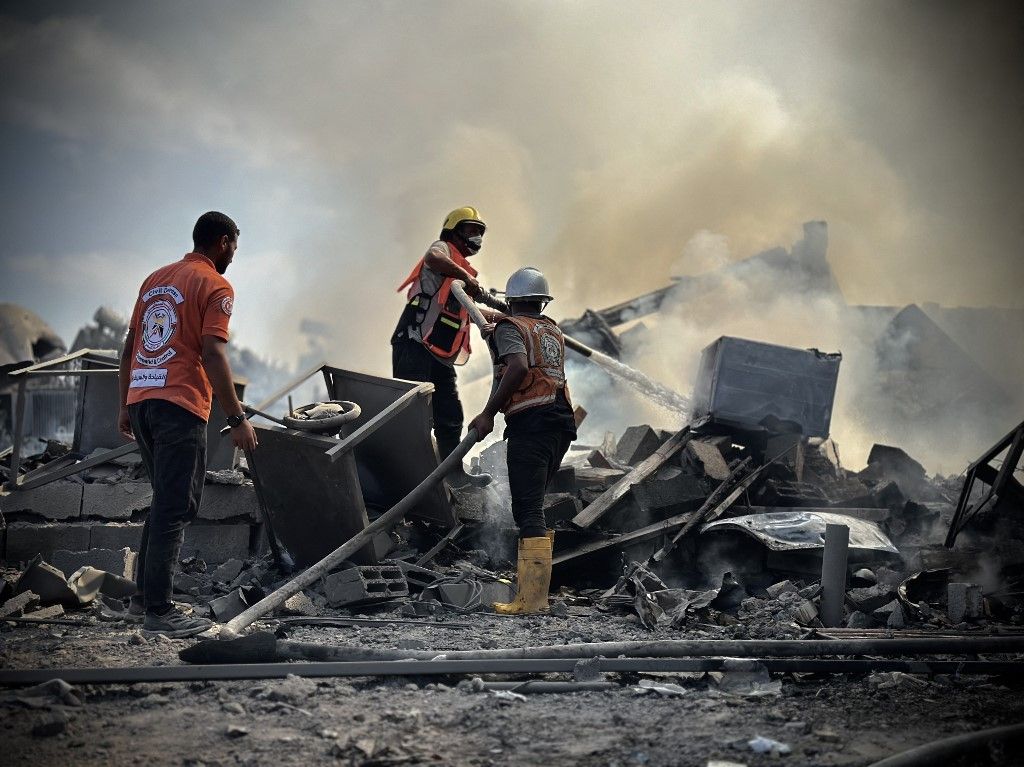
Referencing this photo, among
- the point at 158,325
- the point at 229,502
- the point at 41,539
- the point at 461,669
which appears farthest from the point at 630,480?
the point at 41,539

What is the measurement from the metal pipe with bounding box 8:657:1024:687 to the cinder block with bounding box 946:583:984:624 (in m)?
1.75

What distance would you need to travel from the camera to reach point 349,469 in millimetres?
5629

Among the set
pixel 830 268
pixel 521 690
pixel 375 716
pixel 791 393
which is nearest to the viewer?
pixel 375 716

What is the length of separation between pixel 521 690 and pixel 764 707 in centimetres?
96

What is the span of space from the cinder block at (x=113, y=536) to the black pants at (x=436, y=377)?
2174 mm

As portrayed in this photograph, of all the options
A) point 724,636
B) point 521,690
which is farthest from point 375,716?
point 724,636

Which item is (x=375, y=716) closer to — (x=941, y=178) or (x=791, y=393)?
(x=791, y=393)

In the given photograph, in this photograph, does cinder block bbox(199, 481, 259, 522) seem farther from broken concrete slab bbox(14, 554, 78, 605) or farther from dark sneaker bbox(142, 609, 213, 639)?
dark sneaker bbox(142, 609, 213, 639)

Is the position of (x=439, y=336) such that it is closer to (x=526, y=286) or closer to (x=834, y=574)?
(x=526, y=286)

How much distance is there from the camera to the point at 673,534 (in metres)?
6.90

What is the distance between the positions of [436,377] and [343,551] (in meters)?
1.88

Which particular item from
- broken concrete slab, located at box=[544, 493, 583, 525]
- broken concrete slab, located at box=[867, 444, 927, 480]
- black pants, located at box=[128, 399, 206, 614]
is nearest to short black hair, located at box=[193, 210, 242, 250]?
black pants, located at box=[128, 399, 206, 614]

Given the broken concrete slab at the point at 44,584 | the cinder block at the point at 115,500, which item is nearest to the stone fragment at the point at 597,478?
the cinder block at the point at 115,500

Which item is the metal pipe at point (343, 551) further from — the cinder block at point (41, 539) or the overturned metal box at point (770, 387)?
the overturned metal box at point (770, 387)
